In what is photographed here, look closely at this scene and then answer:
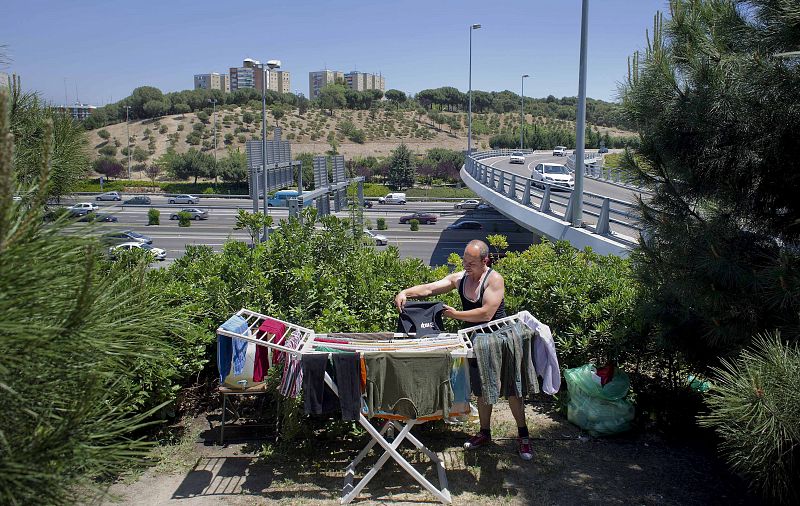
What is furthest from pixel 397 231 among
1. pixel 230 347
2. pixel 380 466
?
pixel 380 466

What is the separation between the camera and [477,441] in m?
5.41

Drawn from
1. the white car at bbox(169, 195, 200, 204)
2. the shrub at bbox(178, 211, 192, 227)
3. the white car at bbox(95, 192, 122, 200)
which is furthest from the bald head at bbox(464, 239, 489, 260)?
the white car at bbox(169, 195, 200, 204)

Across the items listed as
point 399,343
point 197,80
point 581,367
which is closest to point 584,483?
point 581,367

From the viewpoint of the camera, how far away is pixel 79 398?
1.90 meters

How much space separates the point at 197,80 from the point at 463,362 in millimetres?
186845

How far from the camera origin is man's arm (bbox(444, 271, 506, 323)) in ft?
16.9

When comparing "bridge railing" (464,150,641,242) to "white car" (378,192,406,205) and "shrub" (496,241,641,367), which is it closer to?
"shrub" (496,241,641,367)

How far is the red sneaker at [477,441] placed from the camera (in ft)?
17.7

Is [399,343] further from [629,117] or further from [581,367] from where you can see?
[629,117]

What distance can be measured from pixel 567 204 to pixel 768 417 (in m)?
12.8

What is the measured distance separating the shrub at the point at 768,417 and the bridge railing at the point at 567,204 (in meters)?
2.15

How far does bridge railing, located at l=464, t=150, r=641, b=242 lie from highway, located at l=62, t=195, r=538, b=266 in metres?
4.10

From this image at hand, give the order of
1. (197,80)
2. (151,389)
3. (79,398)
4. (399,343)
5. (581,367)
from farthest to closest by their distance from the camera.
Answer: (197,80)
(581,367)
(151,389)
(399,343)
(79,398)

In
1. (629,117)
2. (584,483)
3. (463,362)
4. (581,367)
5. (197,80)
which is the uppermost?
(197,80)
